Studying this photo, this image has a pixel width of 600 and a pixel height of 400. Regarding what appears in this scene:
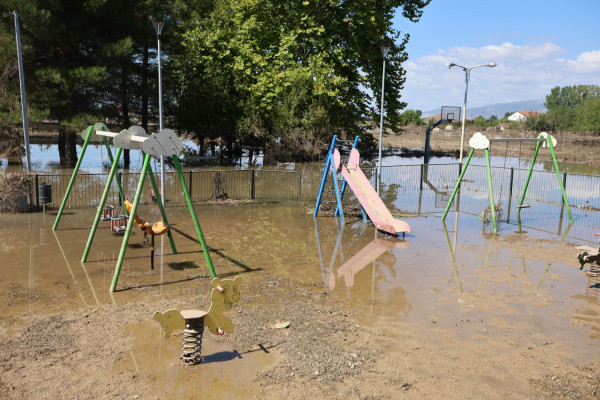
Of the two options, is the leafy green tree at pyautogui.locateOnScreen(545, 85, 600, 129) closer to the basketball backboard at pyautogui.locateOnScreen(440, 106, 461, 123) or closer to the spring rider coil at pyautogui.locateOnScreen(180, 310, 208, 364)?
the basketball backboard at pyautogui.locateOnScreen(440, 106, 461, 123)

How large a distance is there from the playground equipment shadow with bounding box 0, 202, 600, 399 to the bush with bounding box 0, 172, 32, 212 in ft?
5.66

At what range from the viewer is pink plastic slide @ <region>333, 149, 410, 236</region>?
1412 centimetres

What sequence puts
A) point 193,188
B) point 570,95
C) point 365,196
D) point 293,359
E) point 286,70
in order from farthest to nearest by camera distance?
point 570,95, point 286,70, point 193,188, point 365,196, point 293,359

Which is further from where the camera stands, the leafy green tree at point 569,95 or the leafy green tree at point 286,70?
the leafy green tree at point 569,95

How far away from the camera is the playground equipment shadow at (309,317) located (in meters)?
6.11

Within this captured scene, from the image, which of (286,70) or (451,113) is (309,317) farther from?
Result: (451,113)

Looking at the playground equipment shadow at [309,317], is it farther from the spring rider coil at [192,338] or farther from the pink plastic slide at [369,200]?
the pink plastic slide at [369,200]

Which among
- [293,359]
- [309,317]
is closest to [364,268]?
[309,317]

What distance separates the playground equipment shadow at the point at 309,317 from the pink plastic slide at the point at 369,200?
43 cm

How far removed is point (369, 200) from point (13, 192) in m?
11.1

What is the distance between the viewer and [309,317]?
8.15m

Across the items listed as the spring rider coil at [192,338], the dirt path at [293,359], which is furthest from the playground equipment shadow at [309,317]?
the spring rider coil at [192,338]

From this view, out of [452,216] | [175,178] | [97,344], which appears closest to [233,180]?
[175,178]

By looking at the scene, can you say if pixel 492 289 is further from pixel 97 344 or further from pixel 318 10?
pixel 318 10
